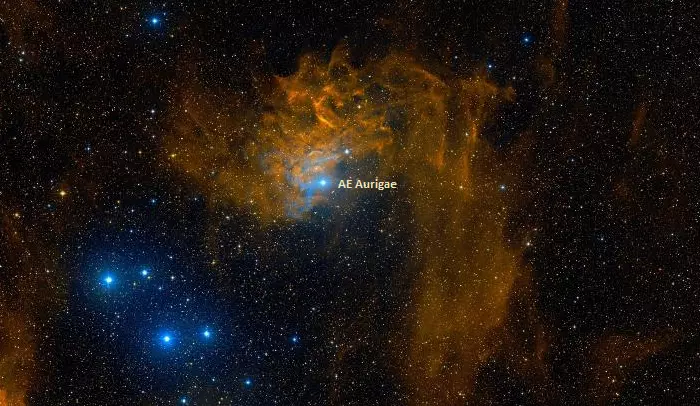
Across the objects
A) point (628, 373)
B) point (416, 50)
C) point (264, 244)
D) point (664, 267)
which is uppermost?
point (416, 50)

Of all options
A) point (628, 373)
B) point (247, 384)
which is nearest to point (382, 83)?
point (247, 384)

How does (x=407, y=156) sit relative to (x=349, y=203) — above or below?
above

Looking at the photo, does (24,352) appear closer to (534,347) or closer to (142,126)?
(142,126)

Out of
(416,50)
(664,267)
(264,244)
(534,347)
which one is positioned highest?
(416,50)

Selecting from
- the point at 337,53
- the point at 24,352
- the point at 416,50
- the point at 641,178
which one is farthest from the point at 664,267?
the point at 24,352

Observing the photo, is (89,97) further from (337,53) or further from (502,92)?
(502,92)

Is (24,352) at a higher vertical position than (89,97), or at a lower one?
lower
